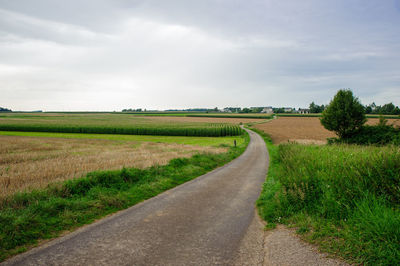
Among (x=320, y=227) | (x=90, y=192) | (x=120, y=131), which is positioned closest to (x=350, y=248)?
(x=320, y=227)

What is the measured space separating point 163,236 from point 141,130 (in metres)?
58.9

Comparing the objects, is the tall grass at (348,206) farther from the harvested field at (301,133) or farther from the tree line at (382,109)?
the tree line at (382,109)

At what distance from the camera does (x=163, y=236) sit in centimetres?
722

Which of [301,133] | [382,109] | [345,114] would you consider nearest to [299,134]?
[301,133]

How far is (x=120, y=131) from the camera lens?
65188 mm

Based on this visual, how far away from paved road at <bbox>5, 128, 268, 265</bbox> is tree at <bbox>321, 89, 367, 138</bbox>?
36159 millimetres

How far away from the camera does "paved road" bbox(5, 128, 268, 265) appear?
5.93 metres

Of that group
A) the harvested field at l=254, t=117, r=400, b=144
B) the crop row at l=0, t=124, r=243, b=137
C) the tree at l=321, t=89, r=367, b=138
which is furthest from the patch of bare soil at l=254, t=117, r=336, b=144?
the crop row at l=0, t=124, r=243, b=137

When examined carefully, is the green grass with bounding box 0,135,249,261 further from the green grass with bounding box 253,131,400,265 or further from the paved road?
the green grass with bounding box 253,131,400,265

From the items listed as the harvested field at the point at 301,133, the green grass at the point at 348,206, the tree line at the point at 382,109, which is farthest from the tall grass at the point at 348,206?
the tree line at the point at 382,109

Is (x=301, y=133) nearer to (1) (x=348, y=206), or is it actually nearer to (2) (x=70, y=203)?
(1) (x=348, y=206)

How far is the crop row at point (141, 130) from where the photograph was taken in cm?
6162

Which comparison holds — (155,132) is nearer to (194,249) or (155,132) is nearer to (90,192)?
(90,192)

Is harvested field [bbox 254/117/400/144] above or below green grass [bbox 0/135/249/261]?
below
